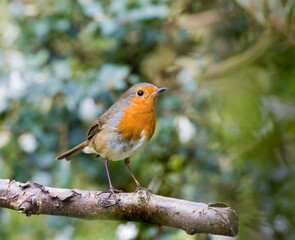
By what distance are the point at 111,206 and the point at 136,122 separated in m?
0.78

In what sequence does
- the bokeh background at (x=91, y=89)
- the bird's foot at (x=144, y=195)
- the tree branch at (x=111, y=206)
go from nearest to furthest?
the tree branch at (x=111, y=206) → the bird's foot at (x=144, y=195) → the bokeh background at (x=91, y=89)

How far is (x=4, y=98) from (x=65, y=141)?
25.6 inches

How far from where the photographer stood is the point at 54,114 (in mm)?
Answer: 3473

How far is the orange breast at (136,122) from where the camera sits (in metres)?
2.56

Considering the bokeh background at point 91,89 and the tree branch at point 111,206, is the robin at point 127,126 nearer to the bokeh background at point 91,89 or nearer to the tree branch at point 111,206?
the bokeh background at point 91,89

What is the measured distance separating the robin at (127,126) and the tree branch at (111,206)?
0.60 meters

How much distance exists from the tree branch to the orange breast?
26.0 inches

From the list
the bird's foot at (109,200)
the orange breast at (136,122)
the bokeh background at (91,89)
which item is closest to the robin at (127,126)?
the orange breast at (136,122)

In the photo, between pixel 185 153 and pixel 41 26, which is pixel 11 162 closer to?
pixel 41 26

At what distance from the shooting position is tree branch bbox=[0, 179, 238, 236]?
1.70m

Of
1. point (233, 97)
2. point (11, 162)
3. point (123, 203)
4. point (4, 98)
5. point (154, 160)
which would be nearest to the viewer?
point (233, 97)

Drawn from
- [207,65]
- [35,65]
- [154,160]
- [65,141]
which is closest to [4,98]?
[35,65]

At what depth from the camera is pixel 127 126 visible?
260cm

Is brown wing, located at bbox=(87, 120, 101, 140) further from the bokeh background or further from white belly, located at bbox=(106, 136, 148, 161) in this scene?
the bokeh background
